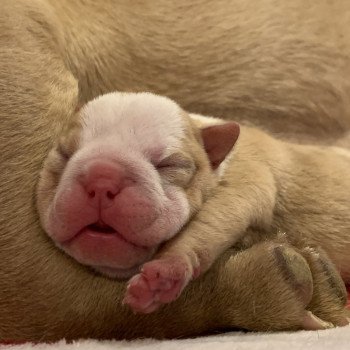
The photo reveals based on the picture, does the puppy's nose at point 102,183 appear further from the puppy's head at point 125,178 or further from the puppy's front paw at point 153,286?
the puppy's front paw at point 153,286

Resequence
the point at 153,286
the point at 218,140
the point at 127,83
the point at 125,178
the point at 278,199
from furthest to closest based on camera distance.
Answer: the point at 127,83 → the point at 278,199 → the point at 218,140 → the point at 125,178 → the point at 153,286

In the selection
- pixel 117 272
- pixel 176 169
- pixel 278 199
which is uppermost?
pixel 176 169

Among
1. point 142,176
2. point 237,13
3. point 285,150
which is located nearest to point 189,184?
point 142,176

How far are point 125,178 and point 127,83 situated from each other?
51 centimetres

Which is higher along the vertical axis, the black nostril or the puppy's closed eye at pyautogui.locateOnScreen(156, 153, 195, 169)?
the black nostril

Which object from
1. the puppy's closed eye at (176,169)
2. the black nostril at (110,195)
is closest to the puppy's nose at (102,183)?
the black nostril at (110,195)

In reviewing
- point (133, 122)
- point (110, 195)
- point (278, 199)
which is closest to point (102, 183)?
point (110, 195)

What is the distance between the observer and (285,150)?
1.71 metres

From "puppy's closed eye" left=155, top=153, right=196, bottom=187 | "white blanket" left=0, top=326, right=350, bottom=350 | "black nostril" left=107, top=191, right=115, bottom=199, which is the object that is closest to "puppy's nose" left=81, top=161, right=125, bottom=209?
"black nostril" left=107, top=191, right=115, bottom=199

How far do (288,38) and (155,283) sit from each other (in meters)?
0.94

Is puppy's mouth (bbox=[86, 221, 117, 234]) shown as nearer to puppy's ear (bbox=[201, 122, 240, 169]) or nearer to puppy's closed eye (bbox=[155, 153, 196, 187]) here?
puppy's closed eye (bbox=[155, 153, 196, 187])

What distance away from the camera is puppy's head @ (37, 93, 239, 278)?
128 cm

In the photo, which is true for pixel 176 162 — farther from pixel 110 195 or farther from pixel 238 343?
pixel 238 343

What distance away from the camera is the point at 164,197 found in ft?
4.37
